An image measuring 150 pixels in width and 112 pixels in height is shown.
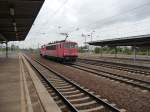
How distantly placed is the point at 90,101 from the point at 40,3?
25.4ft

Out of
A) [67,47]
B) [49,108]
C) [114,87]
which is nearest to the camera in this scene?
[49,108]

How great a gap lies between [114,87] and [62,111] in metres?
5.35

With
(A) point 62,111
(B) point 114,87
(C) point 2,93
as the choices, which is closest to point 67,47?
(B) point 114,87

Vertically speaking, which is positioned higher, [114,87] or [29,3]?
[29,3]

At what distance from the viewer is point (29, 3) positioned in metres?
16.2

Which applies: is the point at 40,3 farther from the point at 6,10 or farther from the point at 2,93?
the point at 2,93

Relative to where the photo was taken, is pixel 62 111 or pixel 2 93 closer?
pixel 62 111

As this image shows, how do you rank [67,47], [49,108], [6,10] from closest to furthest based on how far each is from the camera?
[49,108] < [6,10] < [67,47]

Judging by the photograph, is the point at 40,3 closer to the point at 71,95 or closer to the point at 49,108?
the point at 71,95

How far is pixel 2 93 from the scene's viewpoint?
11.4 meters

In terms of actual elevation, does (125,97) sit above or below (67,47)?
below

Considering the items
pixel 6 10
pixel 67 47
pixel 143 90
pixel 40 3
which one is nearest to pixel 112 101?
pixel 143 90

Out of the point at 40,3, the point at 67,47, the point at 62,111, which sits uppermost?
the point at 40,3

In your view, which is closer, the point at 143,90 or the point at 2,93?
the point at 2,93
